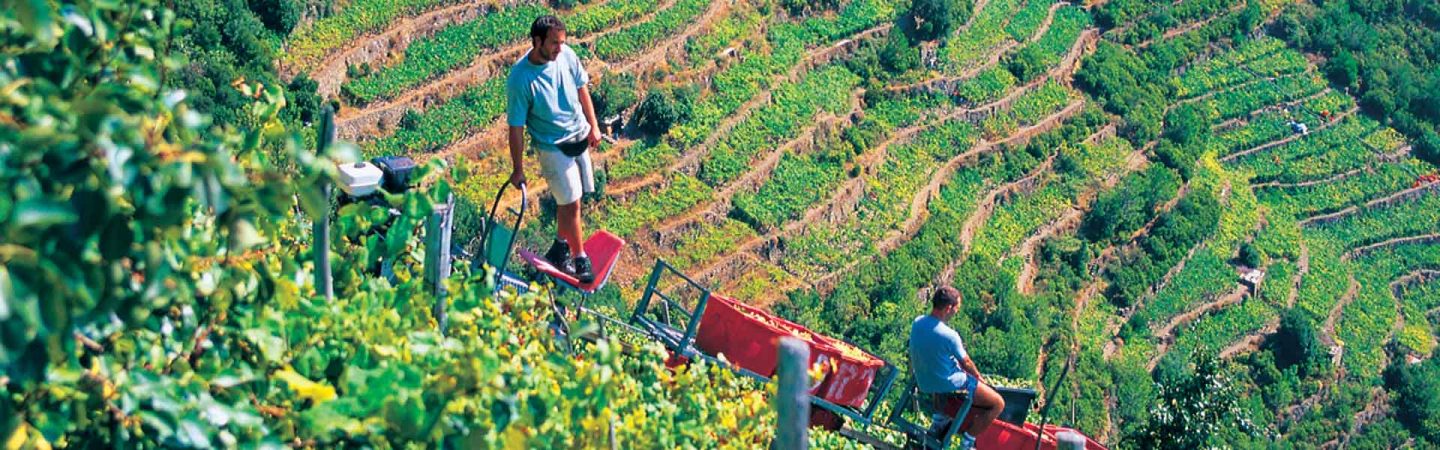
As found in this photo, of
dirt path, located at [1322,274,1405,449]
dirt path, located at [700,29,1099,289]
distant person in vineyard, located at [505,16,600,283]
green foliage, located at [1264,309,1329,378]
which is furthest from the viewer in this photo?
dirt path, located at [1322,274,1405,449]

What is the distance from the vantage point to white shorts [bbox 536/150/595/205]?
31.4 ft

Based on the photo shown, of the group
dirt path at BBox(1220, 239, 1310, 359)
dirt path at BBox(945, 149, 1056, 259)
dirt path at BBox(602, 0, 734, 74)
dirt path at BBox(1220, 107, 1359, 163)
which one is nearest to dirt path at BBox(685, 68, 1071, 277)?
dirt path at BBox(945, 149, 1056, 259)

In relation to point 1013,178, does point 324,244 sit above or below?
above

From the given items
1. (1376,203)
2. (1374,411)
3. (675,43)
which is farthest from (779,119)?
(1376,203)

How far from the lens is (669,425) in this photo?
7090 millimetres

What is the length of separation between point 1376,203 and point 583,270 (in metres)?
42.9

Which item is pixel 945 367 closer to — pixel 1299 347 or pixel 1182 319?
pixel 1182 319

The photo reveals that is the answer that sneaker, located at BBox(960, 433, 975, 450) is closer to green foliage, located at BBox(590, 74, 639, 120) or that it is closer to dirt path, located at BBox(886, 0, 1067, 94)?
green foliage, located at BBox(590, 74, 639, 120)

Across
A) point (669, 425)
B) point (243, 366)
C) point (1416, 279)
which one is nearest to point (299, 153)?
point (243, 366)

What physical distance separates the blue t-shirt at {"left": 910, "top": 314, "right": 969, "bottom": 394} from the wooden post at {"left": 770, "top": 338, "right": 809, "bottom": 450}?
4.36 m

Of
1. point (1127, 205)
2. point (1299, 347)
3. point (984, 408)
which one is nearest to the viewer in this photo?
point (984, 408)

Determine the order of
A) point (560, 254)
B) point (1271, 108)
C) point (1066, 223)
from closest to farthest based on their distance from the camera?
point (560, 254), point (1066, 223), point (1271, 108)

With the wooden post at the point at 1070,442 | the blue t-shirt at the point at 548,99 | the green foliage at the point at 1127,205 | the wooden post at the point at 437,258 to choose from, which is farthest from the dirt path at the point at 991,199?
the wooden post at the point at 1070,442

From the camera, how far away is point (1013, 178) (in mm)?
39562
